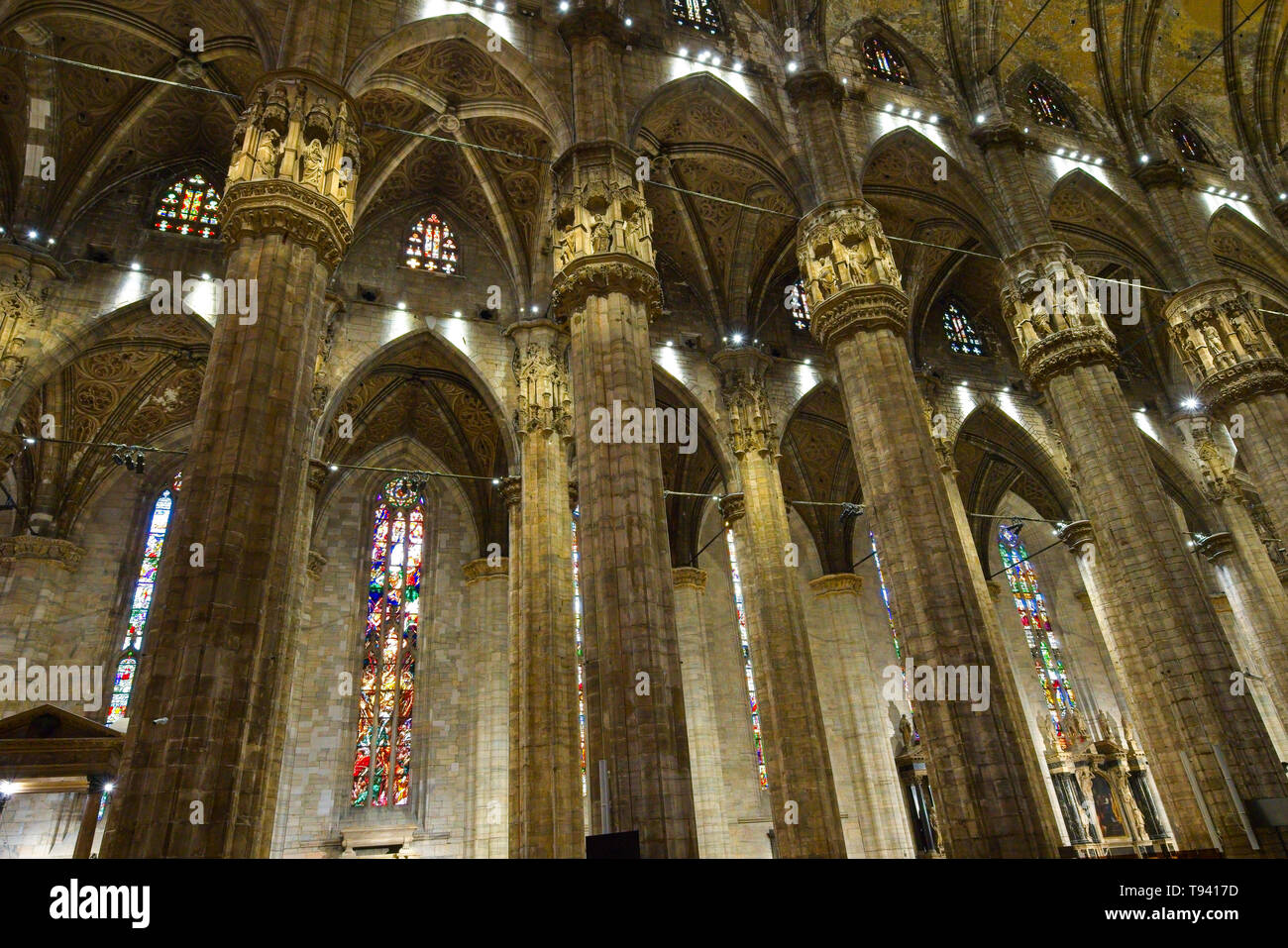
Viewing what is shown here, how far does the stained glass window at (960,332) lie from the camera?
2223 cm

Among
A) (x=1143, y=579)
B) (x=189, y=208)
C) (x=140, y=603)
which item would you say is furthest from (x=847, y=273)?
(x=140, y=603)

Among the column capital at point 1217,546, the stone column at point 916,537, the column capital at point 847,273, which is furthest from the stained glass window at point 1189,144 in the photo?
the stone column at point 916,537

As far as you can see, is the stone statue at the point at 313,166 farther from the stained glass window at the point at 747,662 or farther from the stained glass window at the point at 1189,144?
the stained glass window at the point at 1189,144

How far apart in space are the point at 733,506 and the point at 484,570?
668cm

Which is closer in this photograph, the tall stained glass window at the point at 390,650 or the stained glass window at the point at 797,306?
the tall stained glass window at the point at 390,650

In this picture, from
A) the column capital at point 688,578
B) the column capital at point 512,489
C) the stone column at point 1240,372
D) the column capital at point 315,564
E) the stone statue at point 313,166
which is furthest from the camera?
the column capital at point 688,578

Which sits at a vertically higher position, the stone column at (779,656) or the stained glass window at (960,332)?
the stained glass window at (960,332)

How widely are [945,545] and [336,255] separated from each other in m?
8.70

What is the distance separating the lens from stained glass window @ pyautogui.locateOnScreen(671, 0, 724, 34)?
15.9 metres

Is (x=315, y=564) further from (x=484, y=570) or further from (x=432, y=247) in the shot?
(x=432, y=247)

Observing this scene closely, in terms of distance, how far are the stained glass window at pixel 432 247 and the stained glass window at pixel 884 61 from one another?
10.1m
